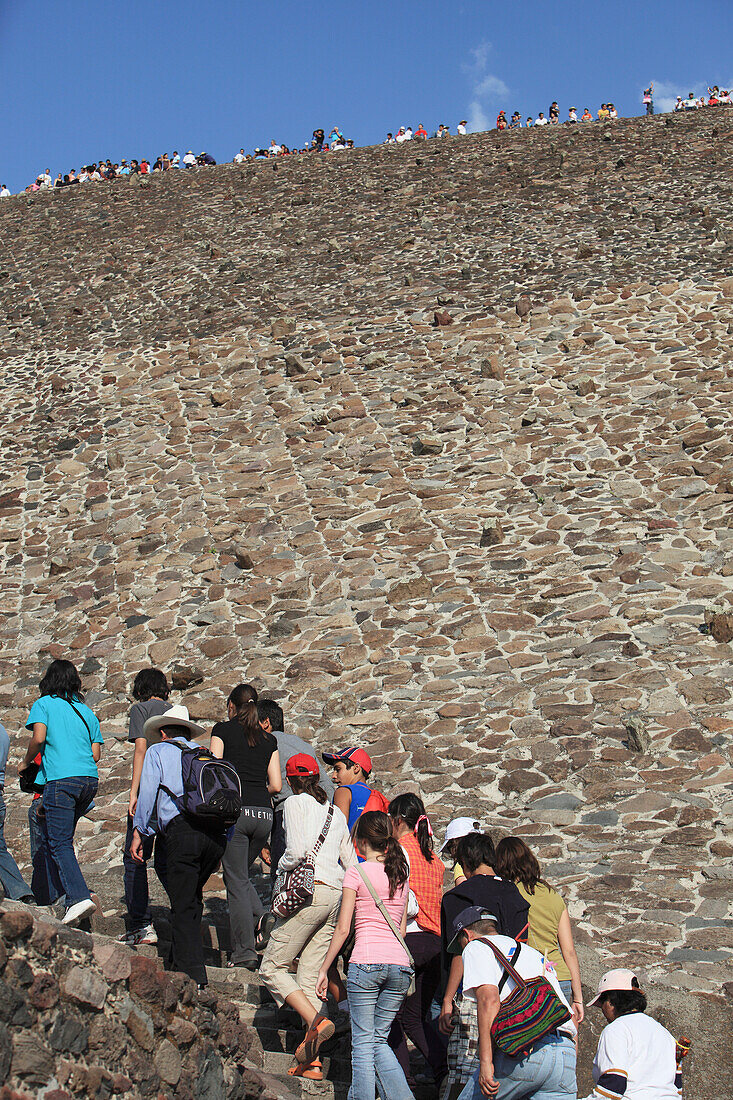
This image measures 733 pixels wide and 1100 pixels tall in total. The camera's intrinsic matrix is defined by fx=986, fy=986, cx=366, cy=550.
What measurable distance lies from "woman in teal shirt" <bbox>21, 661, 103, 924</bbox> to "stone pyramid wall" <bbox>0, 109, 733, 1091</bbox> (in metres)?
1.87

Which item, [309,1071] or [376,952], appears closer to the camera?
[376,952]

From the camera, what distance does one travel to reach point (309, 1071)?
4.81 meters

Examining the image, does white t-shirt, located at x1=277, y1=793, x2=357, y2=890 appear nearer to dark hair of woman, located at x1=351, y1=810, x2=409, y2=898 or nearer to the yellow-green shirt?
dark hair of woman, located at x1=351, y1=810, x2=409, y2=898

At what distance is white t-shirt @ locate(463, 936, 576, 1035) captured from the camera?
3844 millimetres

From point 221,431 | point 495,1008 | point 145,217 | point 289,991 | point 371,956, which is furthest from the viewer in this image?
point 145,217

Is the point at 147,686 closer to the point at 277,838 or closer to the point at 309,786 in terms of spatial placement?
the point at 277,838

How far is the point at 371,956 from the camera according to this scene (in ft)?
14.4

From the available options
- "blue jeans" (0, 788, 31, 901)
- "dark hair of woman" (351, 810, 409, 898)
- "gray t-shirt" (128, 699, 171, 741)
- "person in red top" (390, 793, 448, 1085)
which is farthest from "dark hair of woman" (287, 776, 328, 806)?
"blue jeans" (0, 788, 31, 901)

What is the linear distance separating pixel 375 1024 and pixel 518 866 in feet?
3.10

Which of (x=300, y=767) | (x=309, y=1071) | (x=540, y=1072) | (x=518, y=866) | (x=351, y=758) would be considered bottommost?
(x=309, y=1071)

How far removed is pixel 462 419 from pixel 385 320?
3.02 metres

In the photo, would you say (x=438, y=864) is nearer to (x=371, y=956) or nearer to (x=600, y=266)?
(x=371, y=956)

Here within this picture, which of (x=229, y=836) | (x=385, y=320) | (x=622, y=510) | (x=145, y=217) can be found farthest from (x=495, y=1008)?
(x=145, y=217)

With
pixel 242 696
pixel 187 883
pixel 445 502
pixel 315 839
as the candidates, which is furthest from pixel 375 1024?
pixel 445 502
